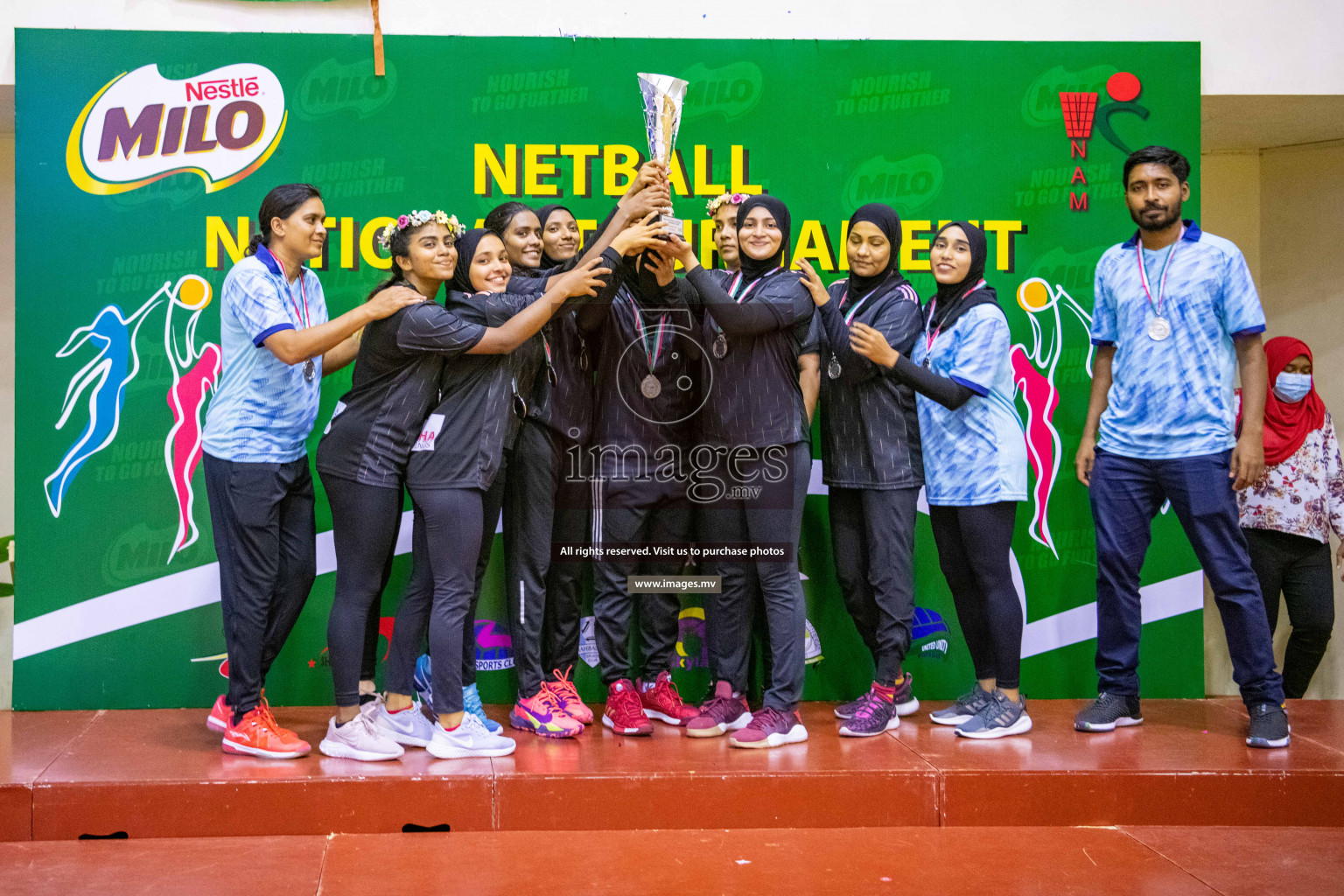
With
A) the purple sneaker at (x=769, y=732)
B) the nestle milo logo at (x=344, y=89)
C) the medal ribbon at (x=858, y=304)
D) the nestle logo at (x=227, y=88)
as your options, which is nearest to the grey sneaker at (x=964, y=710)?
the purple sneaker at (x=769, y=732)

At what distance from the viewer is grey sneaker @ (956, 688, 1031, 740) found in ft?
11.8

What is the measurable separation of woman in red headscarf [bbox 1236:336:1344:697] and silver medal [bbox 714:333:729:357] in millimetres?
2510

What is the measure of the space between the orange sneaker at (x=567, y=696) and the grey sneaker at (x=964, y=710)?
118 cm

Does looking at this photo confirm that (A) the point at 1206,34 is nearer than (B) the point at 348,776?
No

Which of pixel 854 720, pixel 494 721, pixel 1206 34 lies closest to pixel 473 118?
pixel 494 721

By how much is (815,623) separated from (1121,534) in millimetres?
1153

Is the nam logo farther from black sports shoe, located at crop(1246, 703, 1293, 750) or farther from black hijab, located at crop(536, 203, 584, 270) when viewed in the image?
black sports shoe, located at crop(1246, 703, 1293, 750)

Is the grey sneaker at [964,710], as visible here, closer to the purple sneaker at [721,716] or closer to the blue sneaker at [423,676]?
the purple sneaker at [721,716]

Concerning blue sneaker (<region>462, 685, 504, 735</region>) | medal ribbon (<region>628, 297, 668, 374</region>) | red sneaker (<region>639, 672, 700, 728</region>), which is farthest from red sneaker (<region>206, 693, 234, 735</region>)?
medal ribbon (<region>628, 297, 668, 374</region>)

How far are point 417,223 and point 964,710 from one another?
2.37 meters

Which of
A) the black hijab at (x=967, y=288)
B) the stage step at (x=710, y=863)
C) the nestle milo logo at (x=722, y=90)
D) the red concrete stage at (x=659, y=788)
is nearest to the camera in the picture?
the stage step at (x=710, y=863)

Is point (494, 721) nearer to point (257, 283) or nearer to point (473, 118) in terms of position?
point (257, 283)

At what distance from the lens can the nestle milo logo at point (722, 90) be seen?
425cm

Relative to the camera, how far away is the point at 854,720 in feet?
11.9
